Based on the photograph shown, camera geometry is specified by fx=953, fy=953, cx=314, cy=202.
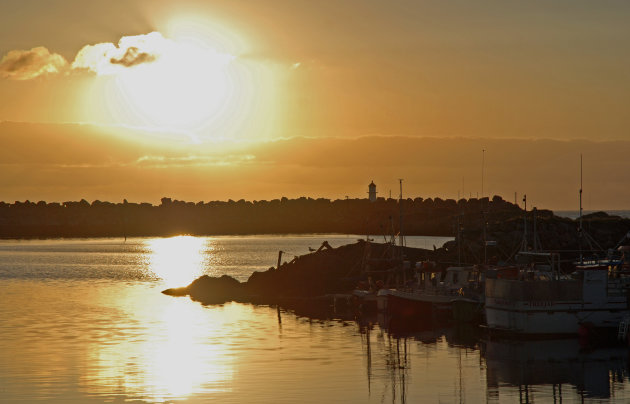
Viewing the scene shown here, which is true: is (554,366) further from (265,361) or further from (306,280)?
(306,280)

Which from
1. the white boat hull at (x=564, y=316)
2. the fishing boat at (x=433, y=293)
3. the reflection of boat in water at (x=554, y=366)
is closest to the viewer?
the reflection of boat in water at (x=554, y=366)

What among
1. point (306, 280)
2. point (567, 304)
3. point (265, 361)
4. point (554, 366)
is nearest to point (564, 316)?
point (567, 304)

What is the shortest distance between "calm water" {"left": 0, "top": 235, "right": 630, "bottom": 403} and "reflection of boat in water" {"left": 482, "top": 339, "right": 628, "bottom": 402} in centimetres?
6

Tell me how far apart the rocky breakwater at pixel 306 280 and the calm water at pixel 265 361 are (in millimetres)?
5023

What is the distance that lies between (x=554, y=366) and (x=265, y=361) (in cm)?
1501

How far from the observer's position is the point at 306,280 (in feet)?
286

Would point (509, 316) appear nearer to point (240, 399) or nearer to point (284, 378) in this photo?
point (284, 378)

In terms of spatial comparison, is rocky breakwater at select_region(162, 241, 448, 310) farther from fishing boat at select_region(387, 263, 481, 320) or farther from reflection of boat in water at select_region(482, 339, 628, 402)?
reflection of boat in water at select_region(482, 339, 628, 402)

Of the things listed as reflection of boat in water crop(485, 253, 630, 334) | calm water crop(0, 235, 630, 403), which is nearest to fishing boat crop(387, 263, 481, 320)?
calm water crop(0, 235, 630, 403)

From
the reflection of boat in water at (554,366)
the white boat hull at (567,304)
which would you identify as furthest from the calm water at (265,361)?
the white boat hull at (567,304)

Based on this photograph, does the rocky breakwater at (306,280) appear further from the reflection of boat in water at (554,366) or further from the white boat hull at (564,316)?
the reflection of boat in water at (554,366)

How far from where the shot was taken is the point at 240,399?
39.9 m

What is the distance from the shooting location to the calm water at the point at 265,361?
41.7 metres

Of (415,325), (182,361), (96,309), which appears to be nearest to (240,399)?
(182,361)
